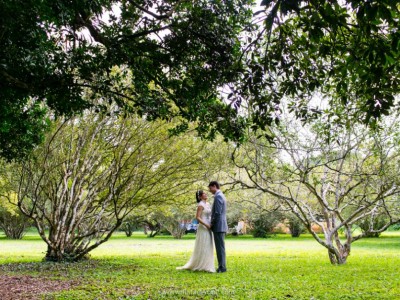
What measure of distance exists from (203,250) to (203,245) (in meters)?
0.13

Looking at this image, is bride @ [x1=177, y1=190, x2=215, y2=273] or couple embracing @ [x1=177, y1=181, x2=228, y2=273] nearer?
couple embracing @ [x1=177, y1=181, x2=228, y2=273]

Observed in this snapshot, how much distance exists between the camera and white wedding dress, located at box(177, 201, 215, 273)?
11.0 m

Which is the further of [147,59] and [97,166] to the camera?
[97,166]

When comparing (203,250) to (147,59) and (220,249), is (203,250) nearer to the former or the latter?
(220,249)

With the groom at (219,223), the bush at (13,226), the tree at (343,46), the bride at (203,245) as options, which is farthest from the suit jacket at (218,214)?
the bush at (13,226)

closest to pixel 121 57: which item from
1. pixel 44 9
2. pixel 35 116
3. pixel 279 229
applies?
pixel 44 9

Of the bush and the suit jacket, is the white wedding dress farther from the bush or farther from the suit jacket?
the bush

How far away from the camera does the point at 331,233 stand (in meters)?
11.6

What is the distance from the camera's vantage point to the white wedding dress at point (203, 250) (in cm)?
1097

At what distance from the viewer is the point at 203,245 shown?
11125 millimetres

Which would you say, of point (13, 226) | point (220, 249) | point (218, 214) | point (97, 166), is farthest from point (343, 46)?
point (13, 226)

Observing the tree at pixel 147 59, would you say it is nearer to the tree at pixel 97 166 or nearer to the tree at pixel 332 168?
the tree at pixel 332 168

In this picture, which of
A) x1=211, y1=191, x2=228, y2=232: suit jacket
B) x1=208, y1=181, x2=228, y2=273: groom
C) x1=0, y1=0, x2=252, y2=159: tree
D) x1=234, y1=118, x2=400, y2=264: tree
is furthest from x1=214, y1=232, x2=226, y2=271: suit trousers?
x1=0, y1=0, x2=252, y2=159: tree

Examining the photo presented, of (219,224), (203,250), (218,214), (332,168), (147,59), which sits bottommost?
(203,250)
